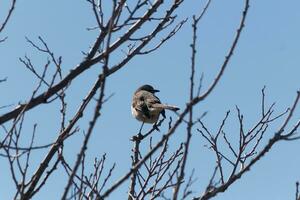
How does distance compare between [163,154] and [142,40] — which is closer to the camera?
[142,40]

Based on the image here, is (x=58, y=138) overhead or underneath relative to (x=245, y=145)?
underneath

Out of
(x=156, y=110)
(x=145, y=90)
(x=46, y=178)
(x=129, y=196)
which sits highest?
(x=145, y=90)

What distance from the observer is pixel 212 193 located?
3455 mm

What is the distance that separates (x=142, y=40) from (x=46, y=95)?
1016 millimetres

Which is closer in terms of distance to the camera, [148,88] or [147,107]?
[147,107]

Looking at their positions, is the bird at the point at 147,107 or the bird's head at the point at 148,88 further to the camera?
the bird's head at the point at 148,88

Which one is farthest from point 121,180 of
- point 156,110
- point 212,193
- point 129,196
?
point 156,110

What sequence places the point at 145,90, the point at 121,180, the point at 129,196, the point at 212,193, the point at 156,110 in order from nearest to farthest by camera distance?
the point at 121,180
the point at 212,193
the point at 129,196
the point at 156,110
the point at 145,90

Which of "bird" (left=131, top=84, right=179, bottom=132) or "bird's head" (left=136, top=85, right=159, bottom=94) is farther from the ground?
"bird's head" (left=136, top=85, right=159, bottom=94)

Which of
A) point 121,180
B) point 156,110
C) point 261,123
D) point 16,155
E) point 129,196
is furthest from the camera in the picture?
point 156,110

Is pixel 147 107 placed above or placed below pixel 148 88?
below

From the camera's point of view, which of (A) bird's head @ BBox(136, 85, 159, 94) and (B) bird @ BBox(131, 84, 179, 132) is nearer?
(B) bird @ BBox(131, 84, 179, 132)

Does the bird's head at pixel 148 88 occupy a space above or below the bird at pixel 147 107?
above

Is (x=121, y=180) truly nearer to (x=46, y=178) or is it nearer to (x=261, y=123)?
(x=46, y=178)
